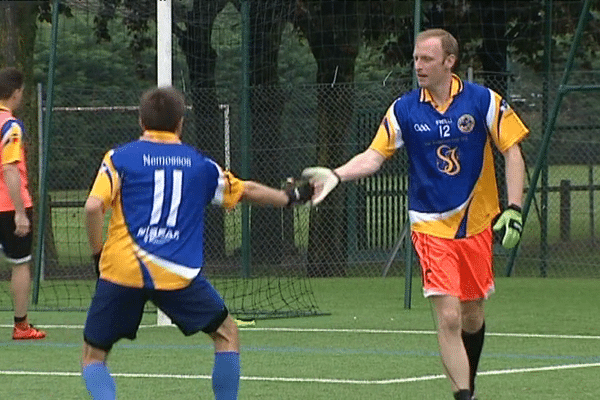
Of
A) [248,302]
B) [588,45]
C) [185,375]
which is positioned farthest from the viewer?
[588,45]

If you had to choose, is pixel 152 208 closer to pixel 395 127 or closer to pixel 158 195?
pixel 158 195

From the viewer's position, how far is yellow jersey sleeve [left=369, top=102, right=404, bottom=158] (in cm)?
861

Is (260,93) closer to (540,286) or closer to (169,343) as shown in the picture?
(540,286)

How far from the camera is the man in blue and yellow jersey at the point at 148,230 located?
747cm

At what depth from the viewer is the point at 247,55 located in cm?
1867

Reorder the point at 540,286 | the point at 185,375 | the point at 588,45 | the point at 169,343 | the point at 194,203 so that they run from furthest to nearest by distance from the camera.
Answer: the point at 588,45 < the point at 540,286 < the point at 169,343 < the point at 185,375 < the point at 194,203

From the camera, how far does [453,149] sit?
27.7 ft

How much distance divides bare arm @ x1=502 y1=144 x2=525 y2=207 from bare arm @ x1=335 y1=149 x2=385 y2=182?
0.64 m

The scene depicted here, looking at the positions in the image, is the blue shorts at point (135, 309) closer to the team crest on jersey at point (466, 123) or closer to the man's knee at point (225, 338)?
the man's knee at point (225, 338)

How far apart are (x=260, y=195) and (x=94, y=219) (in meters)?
0.81

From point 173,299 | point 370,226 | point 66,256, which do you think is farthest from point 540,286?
point 173,299

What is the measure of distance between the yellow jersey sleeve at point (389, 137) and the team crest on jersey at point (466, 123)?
33 centimetres

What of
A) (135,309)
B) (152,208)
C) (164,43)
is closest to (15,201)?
(164,43)

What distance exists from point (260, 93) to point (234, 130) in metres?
0.52
